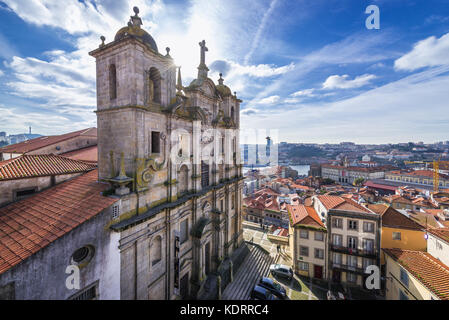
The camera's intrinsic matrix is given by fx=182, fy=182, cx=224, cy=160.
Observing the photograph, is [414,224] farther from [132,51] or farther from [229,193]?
[132,51]

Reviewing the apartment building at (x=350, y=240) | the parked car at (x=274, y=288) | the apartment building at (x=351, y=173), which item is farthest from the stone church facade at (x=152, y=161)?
the apartment building at (x=351, y=173)

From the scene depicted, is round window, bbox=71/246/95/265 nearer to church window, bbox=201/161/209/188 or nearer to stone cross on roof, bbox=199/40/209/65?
church window, bbox=201/161/209/188

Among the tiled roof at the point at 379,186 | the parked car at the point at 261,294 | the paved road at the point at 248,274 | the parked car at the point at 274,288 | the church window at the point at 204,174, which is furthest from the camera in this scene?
the tiled roof at the point at 379,186

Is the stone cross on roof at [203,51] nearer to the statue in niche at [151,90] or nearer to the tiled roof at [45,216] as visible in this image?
the statue in niche at [151,90]

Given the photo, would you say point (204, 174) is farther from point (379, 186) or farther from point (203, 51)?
point (379, 186)

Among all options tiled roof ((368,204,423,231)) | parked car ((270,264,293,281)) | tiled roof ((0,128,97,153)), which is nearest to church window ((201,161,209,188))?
parked car ((270,264,293,281))
